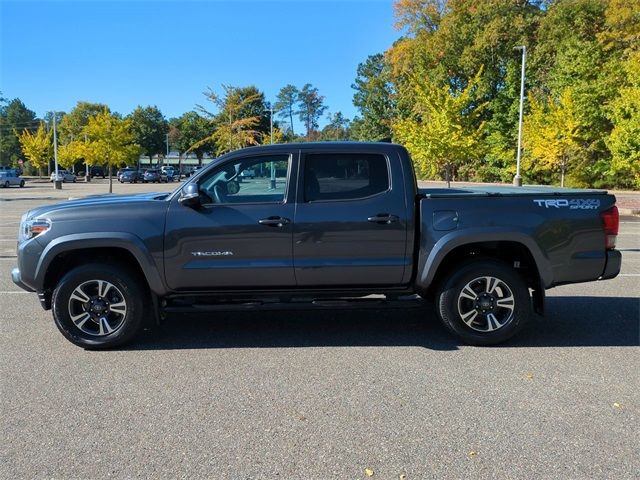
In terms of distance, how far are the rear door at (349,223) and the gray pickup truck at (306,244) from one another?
0.4 inches

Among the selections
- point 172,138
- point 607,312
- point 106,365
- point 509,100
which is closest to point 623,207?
point 607,312

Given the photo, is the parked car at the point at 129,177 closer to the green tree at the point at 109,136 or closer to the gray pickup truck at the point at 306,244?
the green tree at the point at 109,136

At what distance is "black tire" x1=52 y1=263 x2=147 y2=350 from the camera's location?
484cm

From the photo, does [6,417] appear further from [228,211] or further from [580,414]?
[580,414]

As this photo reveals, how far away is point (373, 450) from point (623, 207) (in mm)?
21413

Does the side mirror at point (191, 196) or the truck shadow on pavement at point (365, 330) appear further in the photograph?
the truck shadow on pavement at point (365, 330)

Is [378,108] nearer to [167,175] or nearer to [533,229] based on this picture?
[167,175]

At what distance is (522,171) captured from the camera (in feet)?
128

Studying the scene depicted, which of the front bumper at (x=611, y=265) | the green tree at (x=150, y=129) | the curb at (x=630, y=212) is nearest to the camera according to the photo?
the front bumper at (x=611, y=265)

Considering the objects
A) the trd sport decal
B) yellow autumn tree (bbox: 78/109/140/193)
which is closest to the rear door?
the trd sport decal

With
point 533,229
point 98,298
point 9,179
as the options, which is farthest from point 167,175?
point 533,229

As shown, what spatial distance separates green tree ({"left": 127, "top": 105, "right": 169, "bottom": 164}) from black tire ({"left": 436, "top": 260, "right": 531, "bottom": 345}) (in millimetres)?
95051

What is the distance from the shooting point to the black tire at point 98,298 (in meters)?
4.84

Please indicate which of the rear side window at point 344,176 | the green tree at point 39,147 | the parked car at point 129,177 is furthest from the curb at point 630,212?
the green tree at point 39,147
